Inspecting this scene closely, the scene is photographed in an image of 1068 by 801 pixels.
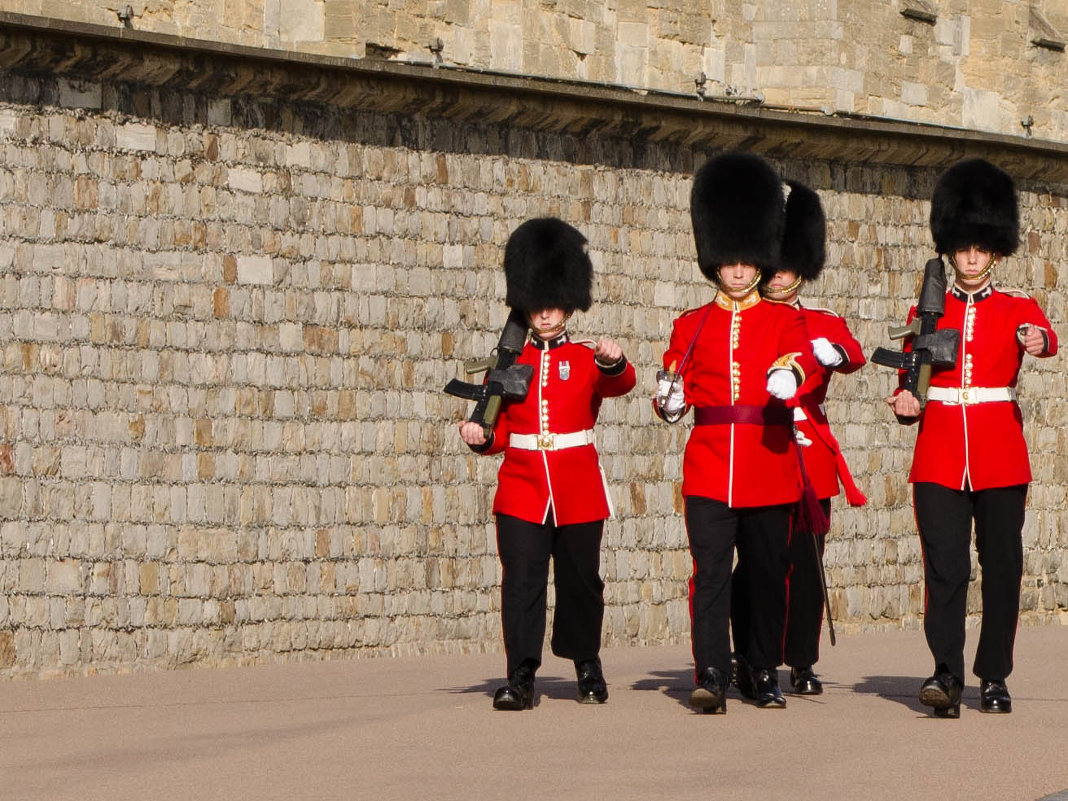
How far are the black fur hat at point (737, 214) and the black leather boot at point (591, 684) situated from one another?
143 centimetres

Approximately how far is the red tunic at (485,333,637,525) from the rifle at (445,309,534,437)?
0.17ft

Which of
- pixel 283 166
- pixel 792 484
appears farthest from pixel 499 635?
pixel 792 484

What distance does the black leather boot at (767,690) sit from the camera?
875 centimetres

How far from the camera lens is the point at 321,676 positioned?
10211mm

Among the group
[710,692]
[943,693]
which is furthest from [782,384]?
[943,693]

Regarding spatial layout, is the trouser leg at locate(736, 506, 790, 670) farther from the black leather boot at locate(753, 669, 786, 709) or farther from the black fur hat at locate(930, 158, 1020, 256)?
the black fur hat at locate(930, 158, 1020, 256)

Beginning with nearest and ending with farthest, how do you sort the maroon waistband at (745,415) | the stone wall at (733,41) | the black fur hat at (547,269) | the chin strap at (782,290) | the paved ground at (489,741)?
the paved ground at (489,741) < the maroon waistband at (745,415) < the black fur hat at (547,269) < the chin strap at (782,290) < the stone wall at (733,41)

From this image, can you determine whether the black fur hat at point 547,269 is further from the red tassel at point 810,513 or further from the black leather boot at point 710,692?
the black leather boot at point 710,692

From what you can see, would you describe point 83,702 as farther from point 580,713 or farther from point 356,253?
point 356,253

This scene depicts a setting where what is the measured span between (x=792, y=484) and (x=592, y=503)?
0.70m

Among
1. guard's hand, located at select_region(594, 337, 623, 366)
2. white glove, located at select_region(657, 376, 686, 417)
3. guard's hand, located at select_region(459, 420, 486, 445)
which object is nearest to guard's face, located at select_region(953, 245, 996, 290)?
white glove, located at select_region(657, 376, 686, 417)

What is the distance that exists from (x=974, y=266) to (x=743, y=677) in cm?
169

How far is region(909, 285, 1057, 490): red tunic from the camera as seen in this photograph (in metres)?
8.62

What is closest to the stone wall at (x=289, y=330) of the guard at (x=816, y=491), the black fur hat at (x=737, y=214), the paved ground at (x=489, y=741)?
the paved ground at (x=489, y=741)
